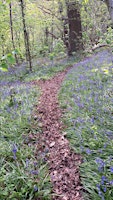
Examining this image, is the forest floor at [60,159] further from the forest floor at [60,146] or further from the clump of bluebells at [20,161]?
the clump of bluebells at [20,161]

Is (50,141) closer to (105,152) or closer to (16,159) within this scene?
(16,159)

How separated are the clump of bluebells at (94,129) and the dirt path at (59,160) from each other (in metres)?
0.15

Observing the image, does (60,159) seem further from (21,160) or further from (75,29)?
(75,29)

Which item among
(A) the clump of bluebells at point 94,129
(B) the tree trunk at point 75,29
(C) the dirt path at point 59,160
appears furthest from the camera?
(B) the tree trunk at point 75,29

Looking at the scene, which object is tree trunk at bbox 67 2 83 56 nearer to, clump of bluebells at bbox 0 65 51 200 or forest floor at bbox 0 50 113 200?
forest floor at bbox 0 50 113 200

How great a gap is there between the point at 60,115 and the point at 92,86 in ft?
6.10

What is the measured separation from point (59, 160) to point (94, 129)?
3.23 feet

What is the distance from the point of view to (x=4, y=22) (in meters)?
16.2

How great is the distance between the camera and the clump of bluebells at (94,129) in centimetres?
300

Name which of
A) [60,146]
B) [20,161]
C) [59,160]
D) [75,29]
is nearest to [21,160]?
[20,161]

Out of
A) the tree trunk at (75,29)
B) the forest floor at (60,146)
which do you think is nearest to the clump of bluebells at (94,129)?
the forest floor at (60,146)

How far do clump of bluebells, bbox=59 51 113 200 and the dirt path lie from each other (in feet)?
0.49

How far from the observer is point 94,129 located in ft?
13.9

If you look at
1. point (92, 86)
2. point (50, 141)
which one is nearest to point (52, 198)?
point (50, 141)
